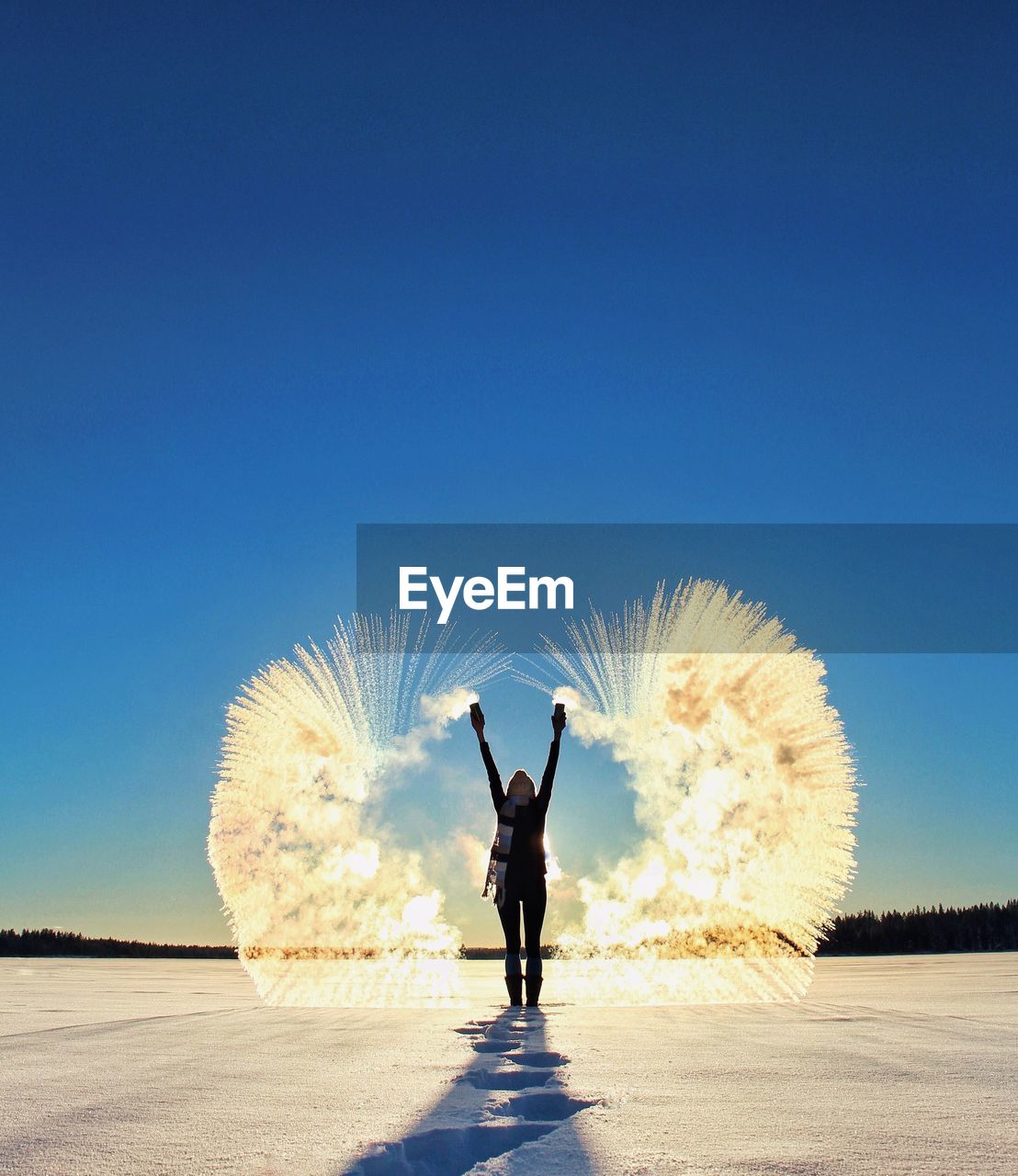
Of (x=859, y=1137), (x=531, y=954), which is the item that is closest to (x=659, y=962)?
(x=531, y=954)

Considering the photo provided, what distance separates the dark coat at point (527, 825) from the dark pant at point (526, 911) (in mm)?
110

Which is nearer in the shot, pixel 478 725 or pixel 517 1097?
pixel 517 1097

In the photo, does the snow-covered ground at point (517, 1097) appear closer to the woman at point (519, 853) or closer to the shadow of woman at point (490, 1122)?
the shadow of woman at point (490, 1122)

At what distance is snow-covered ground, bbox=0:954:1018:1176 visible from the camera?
4.50m

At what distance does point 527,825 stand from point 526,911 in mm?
1295

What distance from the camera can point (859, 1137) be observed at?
4.83 m

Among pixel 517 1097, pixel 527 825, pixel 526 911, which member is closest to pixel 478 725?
pixel 527 825

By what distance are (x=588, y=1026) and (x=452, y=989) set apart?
10084 millimetres

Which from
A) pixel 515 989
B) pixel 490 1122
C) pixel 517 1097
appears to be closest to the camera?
pixel 490 1122

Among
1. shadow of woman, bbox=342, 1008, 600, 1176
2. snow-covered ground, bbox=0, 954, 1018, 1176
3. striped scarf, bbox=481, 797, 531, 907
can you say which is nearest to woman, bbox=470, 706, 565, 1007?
striped scarf, bbox=481, 797, 531, 907

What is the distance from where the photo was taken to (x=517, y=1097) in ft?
19.2

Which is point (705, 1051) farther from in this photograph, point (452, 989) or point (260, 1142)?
point (452, 989)

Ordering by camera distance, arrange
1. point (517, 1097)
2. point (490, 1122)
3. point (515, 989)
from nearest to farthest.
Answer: point (490, 1122)
point (517, 1097)
point (515, 989)

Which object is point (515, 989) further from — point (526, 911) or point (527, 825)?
point (527, 825)
